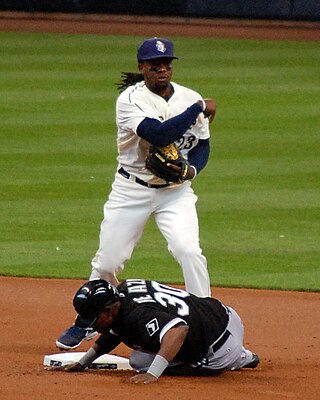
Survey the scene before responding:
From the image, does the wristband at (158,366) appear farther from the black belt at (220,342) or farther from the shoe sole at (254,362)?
the shoe sole at (254,362)

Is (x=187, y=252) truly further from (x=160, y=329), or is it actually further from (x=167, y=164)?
(x=160, y=329)

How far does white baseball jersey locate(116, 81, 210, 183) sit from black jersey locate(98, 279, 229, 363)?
0.87 metres

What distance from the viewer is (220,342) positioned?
6.43 m

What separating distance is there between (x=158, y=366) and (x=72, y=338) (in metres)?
1.06

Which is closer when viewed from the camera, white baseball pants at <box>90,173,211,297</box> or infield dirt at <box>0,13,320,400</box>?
infield dirt at <box>0,13,320,400</box>

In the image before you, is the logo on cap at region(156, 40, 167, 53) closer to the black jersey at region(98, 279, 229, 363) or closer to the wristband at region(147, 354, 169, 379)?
the black jersey at region(98, 279, 229, 363)

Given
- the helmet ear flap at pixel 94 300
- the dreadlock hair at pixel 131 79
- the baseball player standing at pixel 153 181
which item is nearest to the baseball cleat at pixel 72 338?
the baseball player standing at pixel 153 181

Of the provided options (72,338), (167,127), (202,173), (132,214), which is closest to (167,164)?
(167,127)

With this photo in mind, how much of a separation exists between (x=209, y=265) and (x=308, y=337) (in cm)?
250

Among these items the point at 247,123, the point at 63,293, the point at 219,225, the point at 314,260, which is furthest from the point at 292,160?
the point at 63,293

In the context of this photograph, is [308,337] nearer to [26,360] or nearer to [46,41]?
[26,360]

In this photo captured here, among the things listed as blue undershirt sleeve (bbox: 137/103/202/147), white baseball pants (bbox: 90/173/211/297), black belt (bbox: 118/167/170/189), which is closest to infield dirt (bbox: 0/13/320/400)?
white baseball pants (bbox: 90/173/211/297)

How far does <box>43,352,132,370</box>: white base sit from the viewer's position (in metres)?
6.57

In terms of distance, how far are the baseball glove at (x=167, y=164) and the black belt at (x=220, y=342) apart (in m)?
1.00
